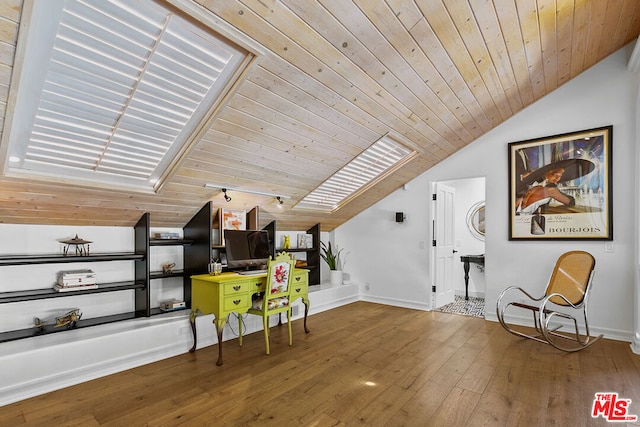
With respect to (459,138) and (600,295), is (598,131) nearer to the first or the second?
(459,138)

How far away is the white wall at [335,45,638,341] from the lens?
3803 millimetres

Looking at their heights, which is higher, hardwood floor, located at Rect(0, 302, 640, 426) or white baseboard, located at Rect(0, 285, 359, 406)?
white baseboard, located at Rect(0, 285, 359, 406)

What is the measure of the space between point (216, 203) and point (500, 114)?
3.71 meters

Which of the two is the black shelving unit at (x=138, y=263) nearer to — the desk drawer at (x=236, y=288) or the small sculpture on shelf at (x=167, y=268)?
the small sculpture on shelf at (x=167, y=268)

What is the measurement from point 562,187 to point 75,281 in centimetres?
536

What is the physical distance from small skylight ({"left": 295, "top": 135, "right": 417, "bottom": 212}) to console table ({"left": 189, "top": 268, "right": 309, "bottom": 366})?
1547mm

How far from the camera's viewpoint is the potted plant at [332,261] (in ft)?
18.9

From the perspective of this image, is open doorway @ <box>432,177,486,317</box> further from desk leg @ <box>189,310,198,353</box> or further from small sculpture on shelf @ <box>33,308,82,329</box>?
small sculpture on shelf @ <box>33,308,82,329</box>

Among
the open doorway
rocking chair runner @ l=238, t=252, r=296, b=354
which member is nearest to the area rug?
the open doorway

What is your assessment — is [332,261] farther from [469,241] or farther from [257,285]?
[469,241]

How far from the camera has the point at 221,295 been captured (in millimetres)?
3244

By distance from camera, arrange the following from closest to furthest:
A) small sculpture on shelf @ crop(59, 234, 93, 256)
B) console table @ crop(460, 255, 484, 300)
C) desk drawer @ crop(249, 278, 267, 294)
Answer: small sculpture on shelf @ crop(59, 234, 93, 256), desk drawer @ crop(249, 278, 267, 294), console table @ crop(460, 255, 484, 300)

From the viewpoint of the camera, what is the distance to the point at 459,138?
15.0 ft

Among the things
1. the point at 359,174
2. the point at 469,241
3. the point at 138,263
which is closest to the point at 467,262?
the point at 469,241
